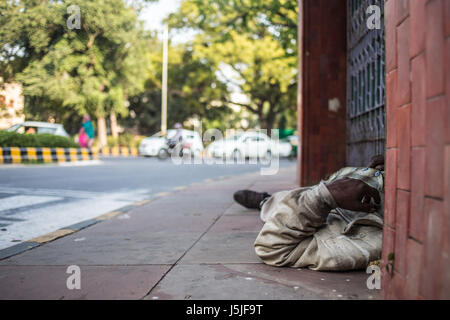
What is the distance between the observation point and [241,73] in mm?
31938

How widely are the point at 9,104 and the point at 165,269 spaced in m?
15.7

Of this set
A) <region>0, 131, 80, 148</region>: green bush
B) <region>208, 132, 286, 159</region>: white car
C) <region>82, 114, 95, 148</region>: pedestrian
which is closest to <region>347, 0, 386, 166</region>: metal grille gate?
<region>0, 131, 80, 148</region>: green bush

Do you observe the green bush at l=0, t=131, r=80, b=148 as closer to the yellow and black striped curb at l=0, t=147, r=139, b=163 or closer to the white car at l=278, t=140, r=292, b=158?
the yellow and black striped curb at l=0, t=147, r=139, b=163

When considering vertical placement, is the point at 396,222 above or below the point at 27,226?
above

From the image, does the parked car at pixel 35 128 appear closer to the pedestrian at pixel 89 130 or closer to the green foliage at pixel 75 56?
the pedestrian at pixel 89 130

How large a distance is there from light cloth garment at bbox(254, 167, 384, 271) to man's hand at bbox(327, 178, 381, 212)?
35 mm

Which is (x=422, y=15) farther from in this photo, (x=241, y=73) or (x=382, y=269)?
(x=241, y=73)

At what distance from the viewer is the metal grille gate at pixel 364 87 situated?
3995 mm

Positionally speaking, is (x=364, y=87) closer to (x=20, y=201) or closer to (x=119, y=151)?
(x=20, y=201)

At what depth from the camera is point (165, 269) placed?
8.50 feet

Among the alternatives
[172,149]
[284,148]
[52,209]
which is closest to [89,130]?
[172,149]
